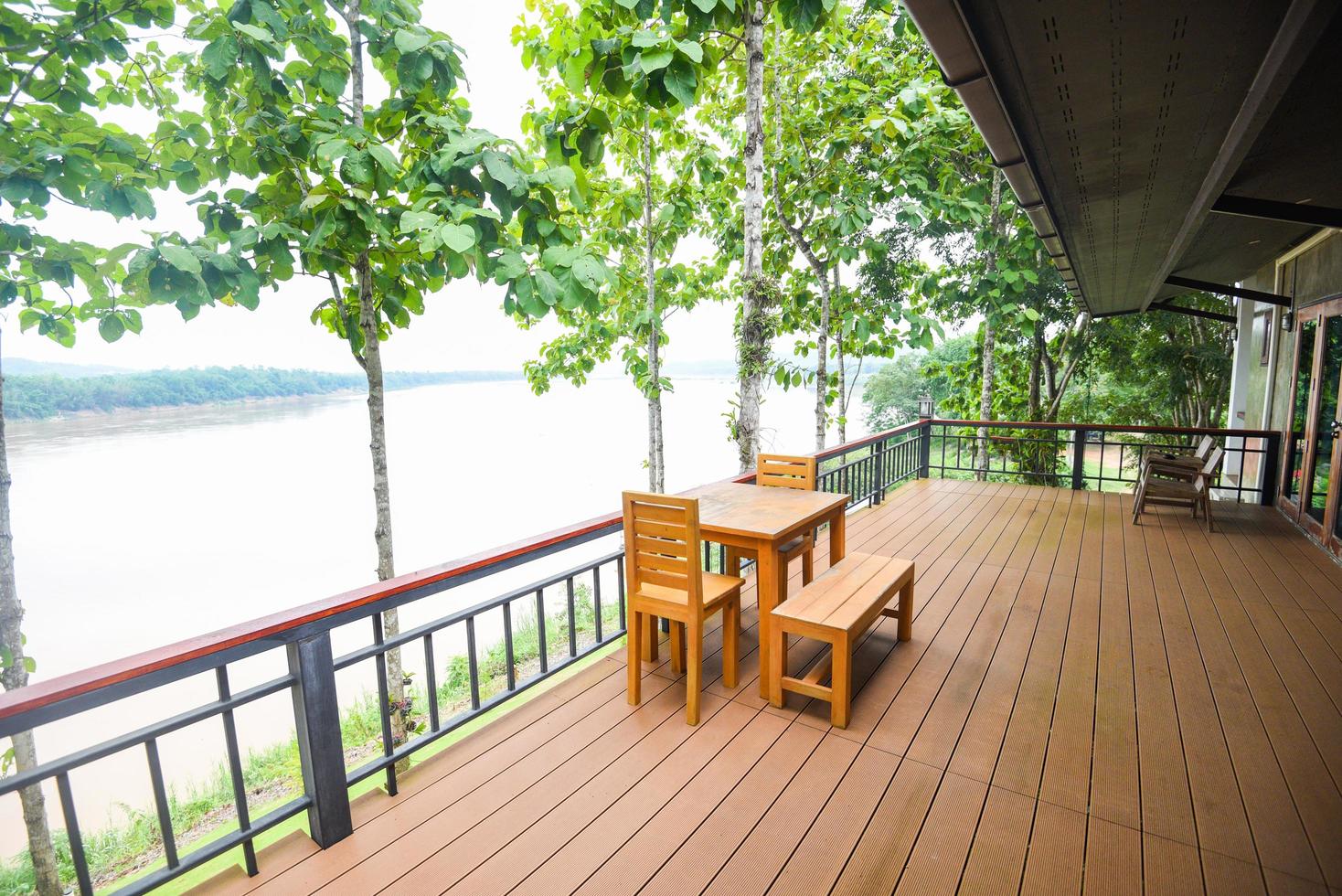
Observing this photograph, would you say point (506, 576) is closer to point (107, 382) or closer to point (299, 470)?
point (299, 470)

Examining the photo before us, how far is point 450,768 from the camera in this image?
2.22 meters

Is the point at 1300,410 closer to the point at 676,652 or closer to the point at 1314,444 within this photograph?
the point at 1314,444

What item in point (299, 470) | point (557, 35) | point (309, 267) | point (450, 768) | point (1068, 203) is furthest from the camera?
point (299, 470)

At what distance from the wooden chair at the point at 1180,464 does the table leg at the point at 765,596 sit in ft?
17.7

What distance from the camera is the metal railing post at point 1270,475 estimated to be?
600 centimetres

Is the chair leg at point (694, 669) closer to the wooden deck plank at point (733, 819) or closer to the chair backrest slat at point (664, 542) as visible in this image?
the chair backrest slat at point (664, 542)

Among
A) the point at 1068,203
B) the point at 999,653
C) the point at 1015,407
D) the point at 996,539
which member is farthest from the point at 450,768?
the point at 1015,407

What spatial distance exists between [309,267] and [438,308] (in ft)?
4.08

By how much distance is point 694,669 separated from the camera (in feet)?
7.96

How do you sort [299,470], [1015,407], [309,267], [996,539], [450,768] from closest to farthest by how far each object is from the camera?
[450,768], [309,267], [996,539], [1015,407], [299,470]

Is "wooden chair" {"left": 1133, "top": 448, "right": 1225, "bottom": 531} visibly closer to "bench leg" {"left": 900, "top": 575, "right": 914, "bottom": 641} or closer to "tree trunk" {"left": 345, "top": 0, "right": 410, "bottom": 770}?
"bench leg" {"left": 900, "top": 575, "right": 914, "bottom": 641}

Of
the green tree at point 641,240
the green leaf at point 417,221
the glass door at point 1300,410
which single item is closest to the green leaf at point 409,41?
the green leaf at point 417,221

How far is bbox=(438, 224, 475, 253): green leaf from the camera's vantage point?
262 cm

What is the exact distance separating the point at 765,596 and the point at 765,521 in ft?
1.23
